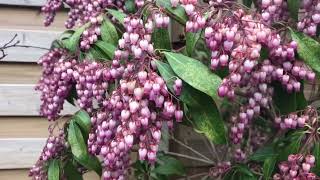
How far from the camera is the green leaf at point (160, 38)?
1172 mm

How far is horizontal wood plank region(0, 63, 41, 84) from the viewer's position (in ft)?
6.88

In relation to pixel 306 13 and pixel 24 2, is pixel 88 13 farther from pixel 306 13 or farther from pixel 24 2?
pixel 24 2

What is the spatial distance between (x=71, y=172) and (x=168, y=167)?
0.28 metres

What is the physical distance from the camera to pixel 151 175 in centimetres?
152

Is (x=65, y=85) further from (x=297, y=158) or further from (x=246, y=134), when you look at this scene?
(x=246, y=134)

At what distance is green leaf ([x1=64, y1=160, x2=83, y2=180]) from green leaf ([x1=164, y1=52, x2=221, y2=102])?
49 cm

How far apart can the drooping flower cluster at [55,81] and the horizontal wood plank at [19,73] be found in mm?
660

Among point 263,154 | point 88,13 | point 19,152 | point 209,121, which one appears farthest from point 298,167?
point 19,152

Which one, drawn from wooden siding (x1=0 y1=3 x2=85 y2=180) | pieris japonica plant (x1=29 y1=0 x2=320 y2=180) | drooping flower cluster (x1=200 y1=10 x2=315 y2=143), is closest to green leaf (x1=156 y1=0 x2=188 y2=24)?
pieris japonica plant (x1=29 y1=0 x2=320 y2=180)

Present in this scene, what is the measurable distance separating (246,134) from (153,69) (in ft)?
2.78

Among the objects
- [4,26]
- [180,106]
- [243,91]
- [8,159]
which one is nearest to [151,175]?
[243,91]

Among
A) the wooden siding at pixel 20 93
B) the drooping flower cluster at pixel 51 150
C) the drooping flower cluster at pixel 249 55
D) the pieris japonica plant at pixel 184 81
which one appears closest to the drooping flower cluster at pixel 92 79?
the pieris japonica plant at pixel 184 81

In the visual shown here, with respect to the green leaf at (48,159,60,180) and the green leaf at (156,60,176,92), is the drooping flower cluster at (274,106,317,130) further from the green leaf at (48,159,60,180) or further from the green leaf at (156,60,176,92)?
the green leaf at (48,159,60,180)

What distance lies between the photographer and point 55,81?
4.42 feet
